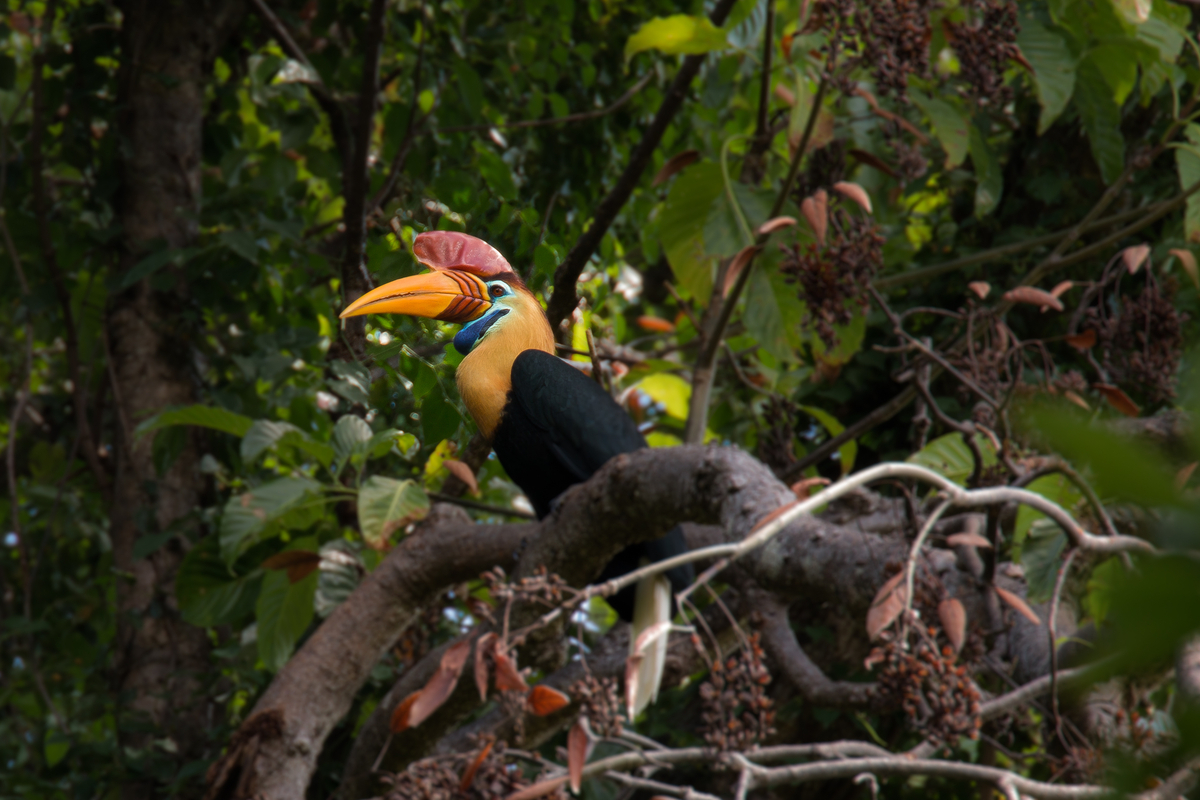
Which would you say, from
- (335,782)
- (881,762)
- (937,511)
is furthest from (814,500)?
(335,782)

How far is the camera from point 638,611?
1860 millimetres

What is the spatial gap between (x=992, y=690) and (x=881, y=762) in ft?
3.01

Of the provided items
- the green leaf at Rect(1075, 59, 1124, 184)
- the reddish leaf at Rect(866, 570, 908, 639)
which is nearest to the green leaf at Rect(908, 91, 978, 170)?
the green leaf at Rect(1075, 59, 1124, 184)

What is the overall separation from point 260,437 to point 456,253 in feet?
3.74

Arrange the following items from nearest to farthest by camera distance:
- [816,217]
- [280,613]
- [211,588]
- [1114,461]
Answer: [1114,461]
[816,217]
[280,613]
[211,588]

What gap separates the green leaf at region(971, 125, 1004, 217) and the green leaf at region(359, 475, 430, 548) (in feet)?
5.50

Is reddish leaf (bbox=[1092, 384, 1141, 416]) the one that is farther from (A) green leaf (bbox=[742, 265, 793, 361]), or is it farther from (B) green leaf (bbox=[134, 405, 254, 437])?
(B) green leaf (bbox=[134, 405, 254, 437])

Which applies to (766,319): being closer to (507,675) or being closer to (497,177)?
(507,675)

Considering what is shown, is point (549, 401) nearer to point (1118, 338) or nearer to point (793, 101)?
point (793, 101)

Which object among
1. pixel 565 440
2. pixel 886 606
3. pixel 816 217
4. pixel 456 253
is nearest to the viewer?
pixel 456 253

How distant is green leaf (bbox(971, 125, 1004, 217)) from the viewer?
8.27 ft

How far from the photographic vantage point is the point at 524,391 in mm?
1328

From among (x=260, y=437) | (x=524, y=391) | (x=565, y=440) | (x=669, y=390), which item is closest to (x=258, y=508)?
(x=260, y=437)

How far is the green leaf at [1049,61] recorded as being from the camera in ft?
7.42
